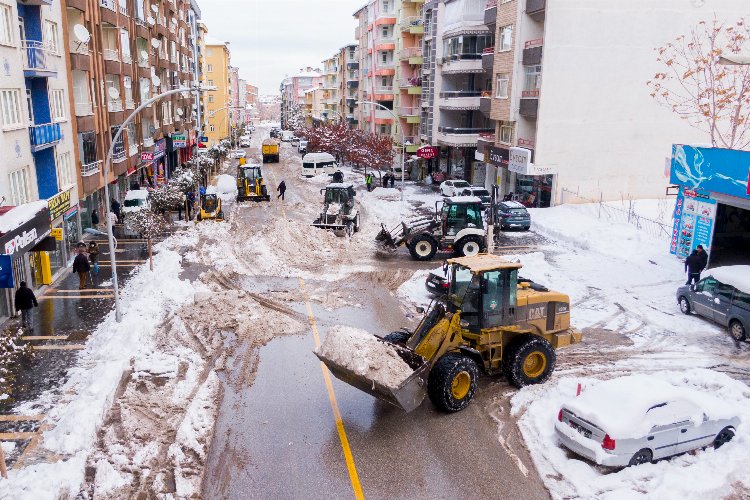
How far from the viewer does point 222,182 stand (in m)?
49.4

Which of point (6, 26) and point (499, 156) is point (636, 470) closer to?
point (6, 26)

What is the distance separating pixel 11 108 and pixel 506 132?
29.2 metres

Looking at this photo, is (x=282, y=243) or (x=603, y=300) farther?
(x=282, y=243)

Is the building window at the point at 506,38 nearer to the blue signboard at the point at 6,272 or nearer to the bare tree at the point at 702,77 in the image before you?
the bare tree at the point at 702,77

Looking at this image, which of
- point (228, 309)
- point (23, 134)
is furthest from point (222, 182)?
point (228, 309)

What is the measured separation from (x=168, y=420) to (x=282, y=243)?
52.6 feet

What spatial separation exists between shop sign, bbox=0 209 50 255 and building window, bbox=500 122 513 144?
2863 centimetres

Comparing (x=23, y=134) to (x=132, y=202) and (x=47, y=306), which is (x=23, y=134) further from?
A: (x=132, y=202)

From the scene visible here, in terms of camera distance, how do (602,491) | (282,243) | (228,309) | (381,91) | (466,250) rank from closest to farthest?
1. (602,491)
2. (228,309)
3. (466,250)
4. (282,243)
5. (381,91)

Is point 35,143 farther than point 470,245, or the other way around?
point 470,245

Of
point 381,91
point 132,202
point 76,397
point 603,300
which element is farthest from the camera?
point 381,91

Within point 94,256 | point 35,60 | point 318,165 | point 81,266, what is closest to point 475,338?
point 81,266

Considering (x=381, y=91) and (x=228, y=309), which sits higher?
(x=381, y=91)

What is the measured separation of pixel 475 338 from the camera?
42.1 ft
